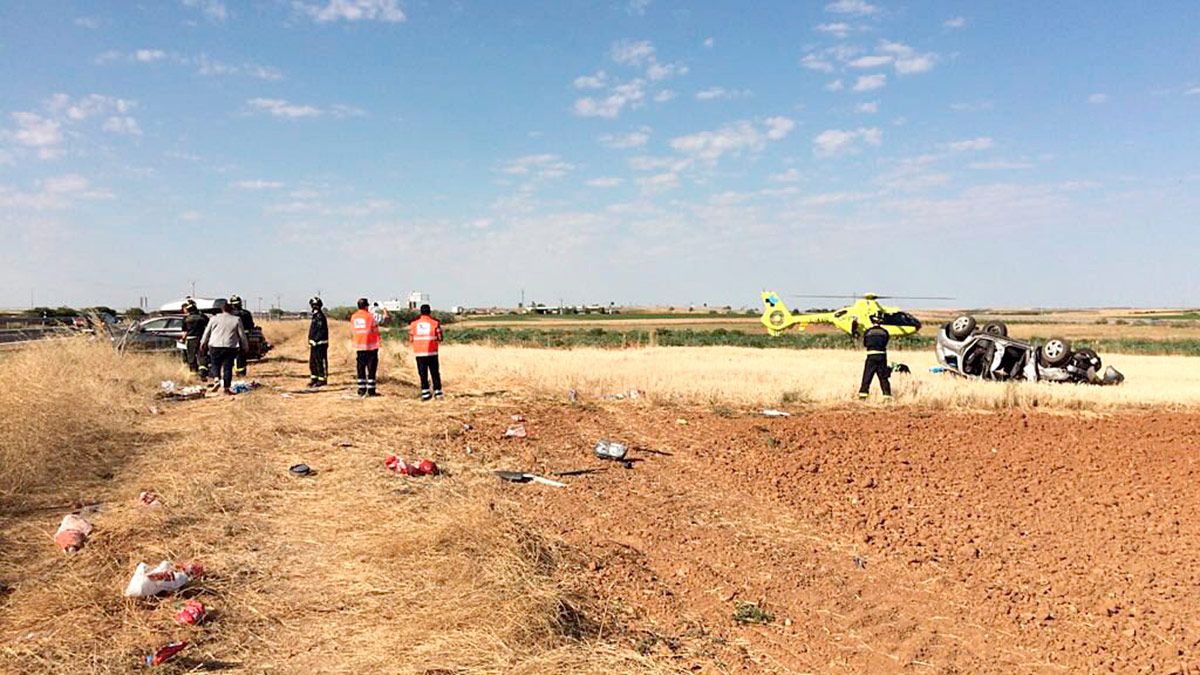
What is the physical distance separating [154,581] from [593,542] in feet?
9.98

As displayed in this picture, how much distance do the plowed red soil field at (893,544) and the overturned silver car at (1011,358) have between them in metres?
7.78

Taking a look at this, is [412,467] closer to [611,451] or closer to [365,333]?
[611,451]

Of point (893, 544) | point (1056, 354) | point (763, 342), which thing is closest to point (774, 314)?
point (763, 342)

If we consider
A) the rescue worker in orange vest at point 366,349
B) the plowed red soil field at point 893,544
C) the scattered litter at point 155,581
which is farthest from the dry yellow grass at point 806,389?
the scattered litter at point 155,581

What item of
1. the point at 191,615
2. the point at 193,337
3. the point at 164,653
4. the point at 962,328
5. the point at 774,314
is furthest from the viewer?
the point at 774,314

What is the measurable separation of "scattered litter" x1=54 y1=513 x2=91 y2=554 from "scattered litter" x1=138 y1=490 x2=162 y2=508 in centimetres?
61

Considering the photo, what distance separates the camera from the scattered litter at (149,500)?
6209mm

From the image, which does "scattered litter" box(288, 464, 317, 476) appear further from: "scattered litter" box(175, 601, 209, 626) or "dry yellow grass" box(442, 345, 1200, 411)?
"dry yellow grass" box(442, 345, 1200, 411)

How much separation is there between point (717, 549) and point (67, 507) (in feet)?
18.3

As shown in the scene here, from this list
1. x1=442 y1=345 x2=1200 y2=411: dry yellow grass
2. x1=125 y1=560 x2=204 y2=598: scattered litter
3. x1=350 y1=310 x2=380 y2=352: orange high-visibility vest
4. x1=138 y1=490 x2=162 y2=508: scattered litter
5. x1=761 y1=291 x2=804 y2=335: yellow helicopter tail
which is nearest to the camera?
x1=125 y1=560 x2=204 y2=598: scattered litter

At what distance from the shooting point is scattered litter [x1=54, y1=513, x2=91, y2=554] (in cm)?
517

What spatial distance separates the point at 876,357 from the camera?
569 inches

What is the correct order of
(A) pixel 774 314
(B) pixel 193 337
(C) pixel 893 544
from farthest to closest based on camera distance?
(A) pixel 774 314
(B) pixel 193 337
(C) pixel 893 544

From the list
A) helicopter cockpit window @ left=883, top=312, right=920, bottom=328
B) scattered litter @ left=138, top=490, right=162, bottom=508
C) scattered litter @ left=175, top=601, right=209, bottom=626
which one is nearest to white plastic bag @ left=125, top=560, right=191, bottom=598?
scattered litter @ left=175, top=601, right=209, bottom=626
